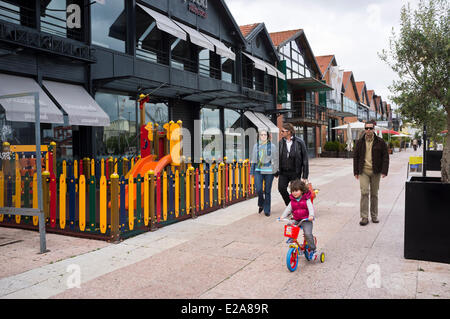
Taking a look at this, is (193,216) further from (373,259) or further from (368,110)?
(368,110)

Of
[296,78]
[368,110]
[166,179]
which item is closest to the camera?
[166,179]

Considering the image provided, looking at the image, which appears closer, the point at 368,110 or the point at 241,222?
the point at 241,222

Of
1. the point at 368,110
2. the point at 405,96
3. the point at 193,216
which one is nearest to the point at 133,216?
the point at 193,216

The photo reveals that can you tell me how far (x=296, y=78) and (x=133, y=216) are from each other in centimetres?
2400

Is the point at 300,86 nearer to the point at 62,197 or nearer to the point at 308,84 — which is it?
the point at 308,84

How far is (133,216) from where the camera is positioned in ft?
20.0

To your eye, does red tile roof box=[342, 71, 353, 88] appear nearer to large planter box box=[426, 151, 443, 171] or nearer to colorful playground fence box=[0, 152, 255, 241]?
large planter box box=[426, 151, 443, 171]

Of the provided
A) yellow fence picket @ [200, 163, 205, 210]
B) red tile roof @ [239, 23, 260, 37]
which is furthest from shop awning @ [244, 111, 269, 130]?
yellow fence picket @ [200, 163, 205, 210]

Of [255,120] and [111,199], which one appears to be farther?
[255,120]

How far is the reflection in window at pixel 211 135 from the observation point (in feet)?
61.0

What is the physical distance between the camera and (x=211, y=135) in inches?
760

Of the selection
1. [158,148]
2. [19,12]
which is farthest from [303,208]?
[19,12]

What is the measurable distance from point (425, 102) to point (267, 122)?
59.7ft

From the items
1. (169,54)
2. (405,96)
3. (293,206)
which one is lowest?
(293,206)
